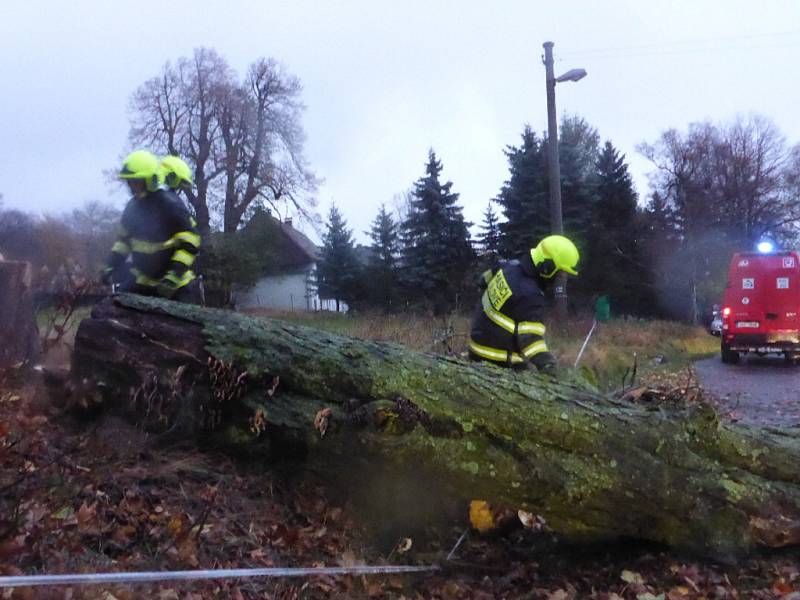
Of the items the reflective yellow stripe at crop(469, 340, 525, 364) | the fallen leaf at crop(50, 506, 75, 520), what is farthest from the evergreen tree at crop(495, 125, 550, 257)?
the fallen leaf at crop(50, 506, 75, 520)

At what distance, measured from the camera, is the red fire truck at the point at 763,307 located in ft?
54.9

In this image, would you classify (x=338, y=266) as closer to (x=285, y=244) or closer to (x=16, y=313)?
(x=285, y=244)

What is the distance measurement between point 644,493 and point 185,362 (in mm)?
2559

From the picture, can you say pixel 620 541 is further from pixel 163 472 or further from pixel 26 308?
pixel 26 308

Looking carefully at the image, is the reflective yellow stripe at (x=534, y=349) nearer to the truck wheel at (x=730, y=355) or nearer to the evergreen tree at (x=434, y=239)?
the truck wheel at (x=730, y=355)

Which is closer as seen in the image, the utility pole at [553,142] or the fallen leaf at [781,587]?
the fallen leaf at [781,587]

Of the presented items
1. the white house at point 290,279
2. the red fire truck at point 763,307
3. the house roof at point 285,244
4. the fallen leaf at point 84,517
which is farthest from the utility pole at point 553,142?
the fallen leaf at point 84,517

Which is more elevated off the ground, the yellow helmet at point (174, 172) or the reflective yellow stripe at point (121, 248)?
the yellow helmet at point (174, 172)

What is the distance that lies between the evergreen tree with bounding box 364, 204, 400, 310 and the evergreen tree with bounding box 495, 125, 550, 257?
4308mm

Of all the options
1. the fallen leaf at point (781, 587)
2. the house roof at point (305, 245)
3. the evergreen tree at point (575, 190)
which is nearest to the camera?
the fallen leaf at point (781, 587)

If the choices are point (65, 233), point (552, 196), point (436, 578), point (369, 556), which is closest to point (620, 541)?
point (436, 578)

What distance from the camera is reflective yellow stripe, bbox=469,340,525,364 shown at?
5.61 metres

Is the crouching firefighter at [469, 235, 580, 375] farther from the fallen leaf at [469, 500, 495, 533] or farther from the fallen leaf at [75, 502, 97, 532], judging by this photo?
the fallen leaf at [75, 502, 97, 532]

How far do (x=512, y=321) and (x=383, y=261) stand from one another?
2521cm
